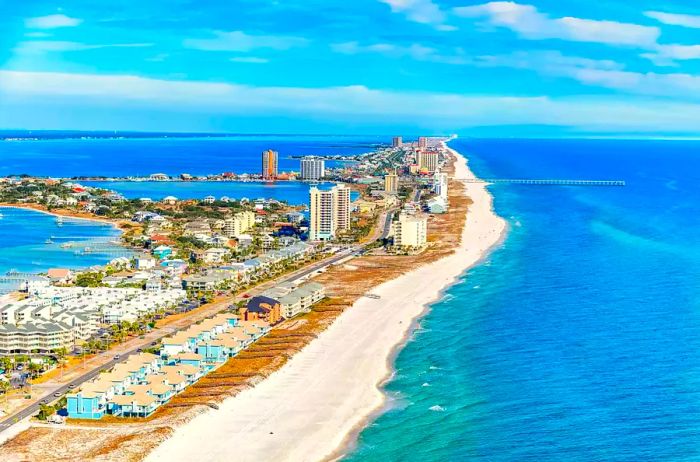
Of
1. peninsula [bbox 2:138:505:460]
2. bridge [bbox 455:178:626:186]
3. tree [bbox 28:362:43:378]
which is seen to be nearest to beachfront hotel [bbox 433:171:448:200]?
bridge [bbox 455:178:626:186]

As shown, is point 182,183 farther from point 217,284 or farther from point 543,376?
point 543,376

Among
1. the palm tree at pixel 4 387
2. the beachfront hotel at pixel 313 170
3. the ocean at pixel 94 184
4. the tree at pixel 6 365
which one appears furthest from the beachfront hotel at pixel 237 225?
the beachfront hotel at pixel 313 170

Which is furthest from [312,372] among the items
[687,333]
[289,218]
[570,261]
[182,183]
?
[182,183]

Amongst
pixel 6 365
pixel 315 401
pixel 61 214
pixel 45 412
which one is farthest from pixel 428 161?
pixel 45 412

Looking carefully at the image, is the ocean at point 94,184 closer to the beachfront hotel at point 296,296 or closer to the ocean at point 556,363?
the beachfront hotel at point 296,296

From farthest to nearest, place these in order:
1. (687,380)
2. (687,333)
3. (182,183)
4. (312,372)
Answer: (182,183) < (687,333) < (312,372) < (687,380)

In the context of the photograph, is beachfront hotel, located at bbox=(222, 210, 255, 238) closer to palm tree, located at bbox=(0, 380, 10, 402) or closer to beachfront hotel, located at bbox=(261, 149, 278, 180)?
palm tree, located at bbox=(0, 380, 10, 402)
